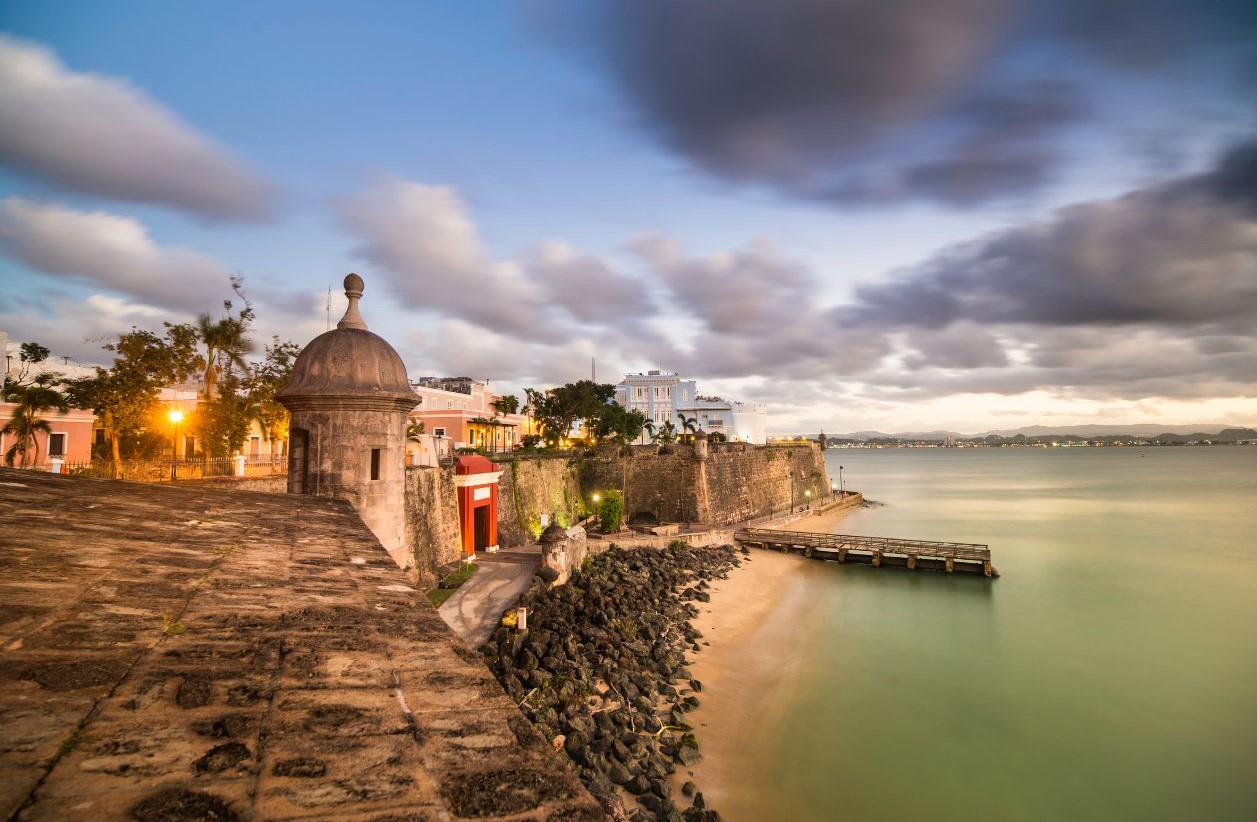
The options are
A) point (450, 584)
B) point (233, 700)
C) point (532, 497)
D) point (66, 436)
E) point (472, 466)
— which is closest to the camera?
point (233, 700)

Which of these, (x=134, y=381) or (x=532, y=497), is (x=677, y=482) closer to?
(x=532, y=497)

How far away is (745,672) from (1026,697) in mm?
8724

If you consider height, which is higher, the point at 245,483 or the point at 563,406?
the point at 563,406

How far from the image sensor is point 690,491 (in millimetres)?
39500

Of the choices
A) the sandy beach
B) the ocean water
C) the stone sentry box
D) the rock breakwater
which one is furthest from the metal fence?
the ocean water

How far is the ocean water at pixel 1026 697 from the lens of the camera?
13453 mm

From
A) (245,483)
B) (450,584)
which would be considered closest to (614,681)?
(450,584)

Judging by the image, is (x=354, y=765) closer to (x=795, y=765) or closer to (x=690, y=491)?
(x=795, y=765)

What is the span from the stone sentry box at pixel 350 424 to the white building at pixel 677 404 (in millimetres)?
80915

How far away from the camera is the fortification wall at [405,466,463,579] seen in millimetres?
18922

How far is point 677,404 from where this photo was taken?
92.4 metres

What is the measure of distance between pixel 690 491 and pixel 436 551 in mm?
21721

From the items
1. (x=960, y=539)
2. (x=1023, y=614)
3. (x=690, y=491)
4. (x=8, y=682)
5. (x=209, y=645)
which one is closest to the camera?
(x=8, y=682)

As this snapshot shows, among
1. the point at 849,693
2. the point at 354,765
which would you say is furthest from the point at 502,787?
the point at 849,693
